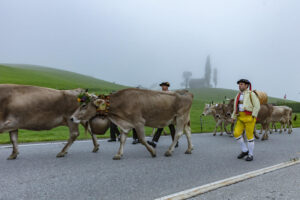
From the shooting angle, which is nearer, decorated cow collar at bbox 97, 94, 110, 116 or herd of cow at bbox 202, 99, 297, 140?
decorated cow collar at bbox 97, 94, 110, 116

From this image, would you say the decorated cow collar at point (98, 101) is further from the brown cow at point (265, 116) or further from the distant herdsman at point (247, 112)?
the brown cow at point (265, 116)

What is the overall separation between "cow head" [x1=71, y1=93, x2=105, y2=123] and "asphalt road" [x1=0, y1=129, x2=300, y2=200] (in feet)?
3.31

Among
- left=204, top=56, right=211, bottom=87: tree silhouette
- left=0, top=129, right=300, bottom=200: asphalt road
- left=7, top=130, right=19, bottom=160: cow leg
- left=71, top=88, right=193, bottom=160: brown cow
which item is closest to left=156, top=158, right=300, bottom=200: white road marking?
left=0, top=129, right=300, bottom=200: asphalt road

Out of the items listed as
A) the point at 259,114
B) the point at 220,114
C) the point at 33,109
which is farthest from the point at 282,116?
the point at 33,109

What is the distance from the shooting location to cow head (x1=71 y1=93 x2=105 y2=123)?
19.7 feet

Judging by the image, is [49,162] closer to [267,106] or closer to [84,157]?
[84,157]

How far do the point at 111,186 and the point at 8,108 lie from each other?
3.41 m

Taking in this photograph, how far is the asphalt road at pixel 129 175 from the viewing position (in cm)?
350

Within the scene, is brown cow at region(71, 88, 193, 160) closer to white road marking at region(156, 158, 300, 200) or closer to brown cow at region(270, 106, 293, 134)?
white road marking at region(156, 158, 300, 200)

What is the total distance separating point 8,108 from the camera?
552cm

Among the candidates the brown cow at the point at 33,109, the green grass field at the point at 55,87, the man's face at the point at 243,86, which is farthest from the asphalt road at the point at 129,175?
the green grass field at the point at 55,87

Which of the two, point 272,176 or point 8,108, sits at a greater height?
point 8,108

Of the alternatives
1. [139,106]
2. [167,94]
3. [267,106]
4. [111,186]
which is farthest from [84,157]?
[267,106]

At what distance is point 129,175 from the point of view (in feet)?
14.7
